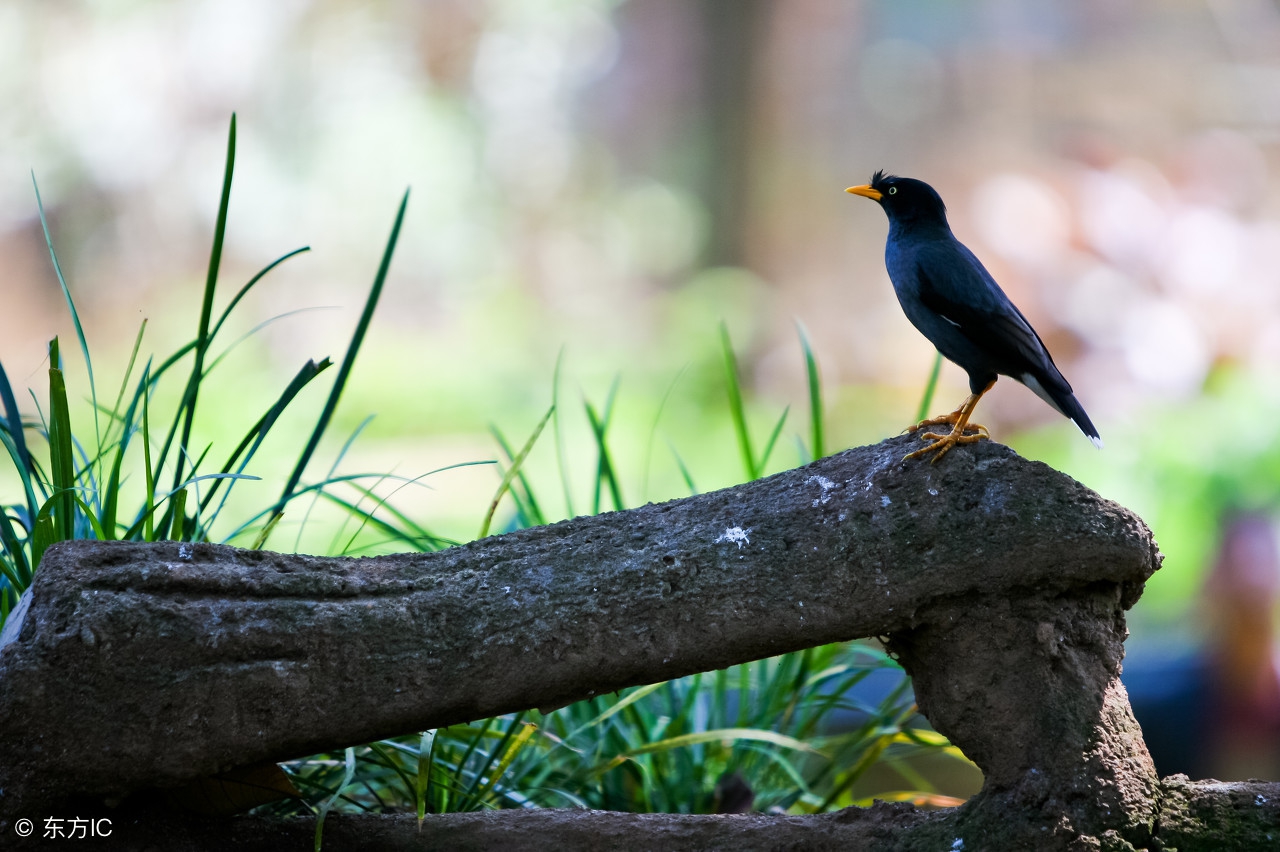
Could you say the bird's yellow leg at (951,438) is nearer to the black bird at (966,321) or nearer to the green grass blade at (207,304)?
the black bird at (966,321)

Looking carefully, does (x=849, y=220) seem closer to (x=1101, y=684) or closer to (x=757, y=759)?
(x=757, y=759)

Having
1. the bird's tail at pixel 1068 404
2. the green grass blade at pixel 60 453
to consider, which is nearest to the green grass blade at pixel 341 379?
the green grass blade at pixel 60 453

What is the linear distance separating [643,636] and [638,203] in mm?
7469

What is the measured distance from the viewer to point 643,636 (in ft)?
5.25

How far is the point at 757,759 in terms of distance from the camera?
2670 mm

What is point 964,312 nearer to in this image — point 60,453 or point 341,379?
point 341,379

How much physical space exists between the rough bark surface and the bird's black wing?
29 centimetres

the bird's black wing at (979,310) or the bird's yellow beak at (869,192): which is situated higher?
the bird's yellow beak at (869,192)

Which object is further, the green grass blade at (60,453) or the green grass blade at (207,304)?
the green grass blade at (207,304)

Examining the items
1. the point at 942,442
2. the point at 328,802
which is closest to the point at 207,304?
the point at 328,802

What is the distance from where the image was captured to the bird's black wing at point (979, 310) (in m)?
1.93

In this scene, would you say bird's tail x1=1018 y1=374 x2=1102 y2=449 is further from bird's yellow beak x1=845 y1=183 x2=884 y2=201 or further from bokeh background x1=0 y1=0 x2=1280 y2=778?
bokeh background x1=0 y1=0 x2=1280 y2=778

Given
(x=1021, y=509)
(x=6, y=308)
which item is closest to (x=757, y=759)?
(x=1021, y=509)

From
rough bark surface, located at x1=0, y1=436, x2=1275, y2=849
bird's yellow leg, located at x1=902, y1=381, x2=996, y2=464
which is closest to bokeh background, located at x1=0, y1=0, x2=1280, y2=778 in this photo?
rough bark surface, located at x1=0, y1=436, x2=1275, y2=849
